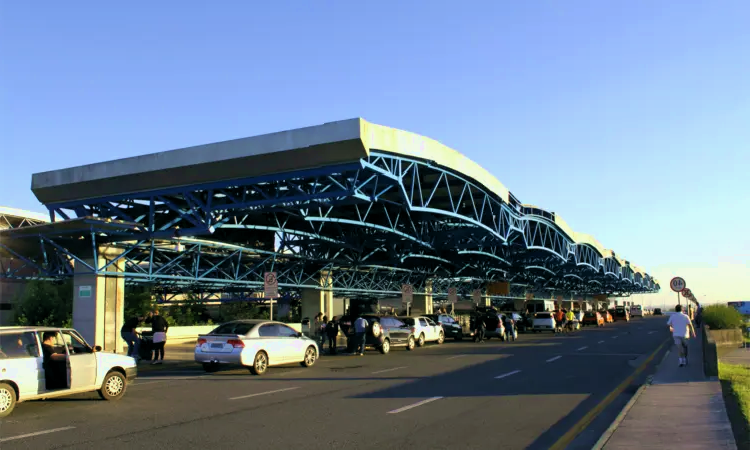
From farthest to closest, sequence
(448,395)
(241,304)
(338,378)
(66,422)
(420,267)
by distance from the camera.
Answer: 1. (420,267)
2. (241,304)
3. (338,378)
4. (448,395)
5. (66,422)

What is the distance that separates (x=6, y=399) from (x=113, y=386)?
2.39 m

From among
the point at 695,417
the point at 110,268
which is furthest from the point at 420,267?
the point at 695,417

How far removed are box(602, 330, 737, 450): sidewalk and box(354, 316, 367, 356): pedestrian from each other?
563 inches

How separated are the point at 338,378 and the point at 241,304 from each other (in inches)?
1473

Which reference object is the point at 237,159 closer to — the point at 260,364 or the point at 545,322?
the point at 260,364

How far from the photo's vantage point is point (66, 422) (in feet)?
34.4

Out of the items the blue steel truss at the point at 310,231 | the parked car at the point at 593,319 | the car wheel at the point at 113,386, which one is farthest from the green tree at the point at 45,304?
the parked car at the point at 593,319

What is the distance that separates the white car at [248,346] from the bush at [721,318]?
20.8m

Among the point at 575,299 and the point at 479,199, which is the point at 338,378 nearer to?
the point at 479,199

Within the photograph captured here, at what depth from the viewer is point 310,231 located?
1399 inches

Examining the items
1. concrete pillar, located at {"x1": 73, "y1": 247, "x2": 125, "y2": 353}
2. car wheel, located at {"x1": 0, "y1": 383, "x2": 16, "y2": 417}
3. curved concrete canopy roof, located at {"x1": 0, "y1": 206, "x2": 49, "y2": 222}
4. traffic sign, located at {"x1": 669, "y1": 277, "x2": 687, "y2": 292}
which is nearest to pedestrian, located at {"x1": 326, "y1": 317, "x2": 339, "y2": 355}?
concrete pillar, located at {"x1": 73, "y1": 247, "x2": 125, "y2": 353}

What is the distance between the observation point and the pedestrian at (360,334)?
88.8ft

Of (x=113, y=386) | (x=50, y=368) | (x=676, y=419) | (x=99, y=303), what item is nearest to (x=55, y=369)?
(x=50, y=368)

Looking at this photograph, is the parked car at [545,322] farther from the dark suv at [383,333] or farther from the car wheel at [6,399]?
the car wheel at [6,399]
